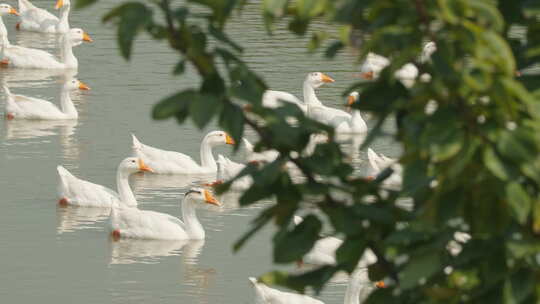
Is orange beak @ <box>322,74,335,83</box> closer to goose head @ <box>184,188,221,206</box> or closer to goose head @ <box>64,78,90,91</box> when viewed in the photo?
goose head @ <box>64,78,90,91</box>

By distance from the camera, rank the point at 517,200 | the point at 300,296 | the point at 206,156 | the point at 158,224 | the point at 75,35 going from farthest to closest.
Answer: the point at 75,35
the point at 206,156
the point at 158,224
the point at 300,296
the point at 517,200

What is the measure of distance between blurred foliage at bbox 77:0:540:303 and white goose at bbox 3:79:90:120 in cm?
1792

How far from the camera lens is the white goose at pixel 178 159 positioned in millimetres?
17516

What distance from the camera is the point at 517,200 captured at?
2.47 meters

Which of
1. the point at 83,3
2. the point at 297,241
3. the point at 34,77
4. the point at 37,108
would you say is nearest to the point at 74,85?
the point at 37,108

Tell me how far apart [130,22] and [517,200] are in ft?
2.55

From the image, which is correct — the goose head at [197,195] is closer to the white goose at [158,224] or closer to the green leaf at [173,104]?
the white goose at [158,224]

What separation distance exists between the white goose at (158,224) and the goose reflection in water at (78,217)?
1.98 feet

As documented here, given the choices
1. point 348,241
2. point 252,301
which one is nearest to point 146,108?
point 252,301

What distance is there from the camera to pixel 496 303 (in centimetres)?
268

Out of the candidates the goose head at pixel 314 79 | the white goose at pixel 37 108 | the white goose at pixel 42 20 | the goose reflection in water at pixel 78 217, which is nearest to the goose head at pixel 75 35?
the white goose at pixel 42 20

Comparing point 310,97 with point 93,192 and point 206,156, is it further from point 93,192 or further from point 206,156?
point 93,192

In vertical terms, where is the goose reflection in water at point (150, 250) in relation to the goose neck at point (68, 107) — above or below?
above

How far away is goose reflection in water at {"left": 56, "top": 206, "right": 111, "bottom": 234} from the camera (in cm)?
1555
